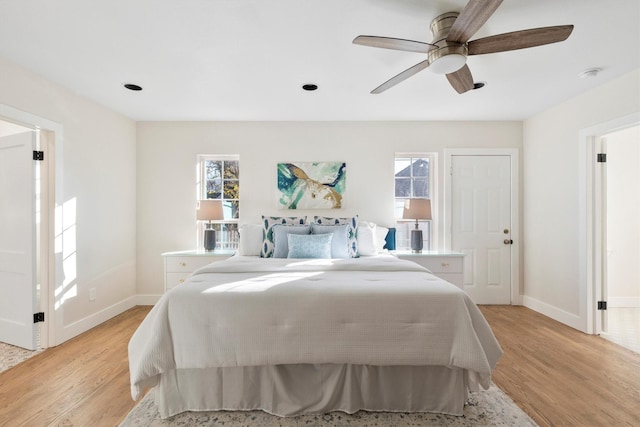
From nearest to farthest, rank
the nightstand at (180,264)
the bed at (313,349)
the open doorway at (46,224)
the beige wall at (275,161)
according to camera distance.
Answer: the bed at (313,349) < the open doorway at (46,224) < the nightstand at (180,264) < the beige wall at (275,161)

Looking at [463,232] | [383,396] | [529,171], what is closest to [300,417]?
[383,396]

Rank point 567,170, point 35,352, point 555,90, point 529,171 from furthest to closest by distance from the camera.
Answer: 1. point 529,171
2. point 567,170
3. point 555,90
4. point 35,352

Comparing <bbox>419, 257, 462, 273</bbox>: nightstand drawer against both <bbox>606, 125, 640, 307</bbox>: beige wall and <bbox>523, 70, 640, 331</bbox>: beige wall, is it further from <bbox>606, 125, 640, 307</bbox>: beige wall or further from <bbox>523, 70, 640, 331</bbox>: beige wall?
<bbox>606, 125, 640, 307</bbox>: beige wall

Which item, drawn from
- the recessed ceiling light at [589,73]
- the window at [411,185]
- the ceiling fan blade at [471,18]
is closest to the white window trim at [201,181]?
the window at [411,185]

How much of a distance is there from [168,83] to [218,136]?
50.0 inches

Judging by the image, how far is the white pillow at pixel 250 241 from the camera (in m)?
3.44

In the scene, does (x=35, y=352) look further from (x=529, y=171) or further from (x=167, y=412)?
(x=529, y=171)

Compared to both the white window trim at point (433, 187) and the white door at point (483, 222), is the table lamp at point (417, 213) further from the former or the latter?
the white door at point (483, 222)

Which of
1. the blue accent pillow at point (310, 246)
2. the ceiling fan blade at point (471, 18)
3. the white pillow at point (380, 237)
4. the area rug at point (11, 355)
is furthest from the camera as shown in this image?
the white pillow at point (380, 237)

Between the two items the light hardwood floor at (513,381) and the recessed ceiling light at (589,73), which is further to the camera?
the recessed ceiling light at (589,73)

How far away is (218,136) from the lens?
4176 millimetres

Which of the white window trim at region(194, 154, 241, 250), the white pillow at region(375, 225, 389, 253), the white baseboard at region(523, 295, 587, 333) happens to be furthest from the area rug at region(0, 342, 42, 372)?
the white baseboard at region(523, 295, 587, 333)

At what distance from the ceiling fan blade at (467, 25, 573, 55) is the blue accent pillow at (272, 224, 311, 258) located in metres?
2.15

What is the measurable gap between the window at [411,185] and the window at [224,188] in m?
2.11
